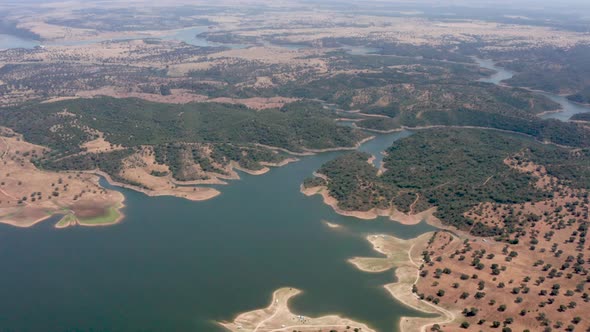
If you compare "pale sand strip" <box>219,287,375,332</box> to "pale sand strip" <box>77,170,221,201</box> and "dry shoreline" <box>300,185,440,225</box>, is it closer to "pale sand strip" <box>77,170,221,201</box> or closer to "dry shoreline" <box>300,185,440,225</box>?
"dry shoreline" <box>300,185,440,225</box>

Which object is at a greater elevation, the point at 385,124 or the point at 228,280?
the point at 385,124

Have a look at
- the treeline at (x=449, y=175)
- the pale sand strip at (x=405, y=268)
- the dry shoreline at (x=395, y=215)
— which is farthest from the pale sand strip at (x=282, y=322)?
the treeline at (x=449, y=175)

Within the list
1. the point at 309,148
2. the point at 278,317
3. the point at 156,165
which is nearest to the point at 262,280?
the point at 278,317

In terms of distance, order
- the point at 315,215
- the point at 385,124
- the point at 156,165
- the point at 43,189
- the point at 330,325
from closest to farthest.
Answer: the point at 330,325 → the point at 315,215 → the point at 43,189 → the point at 156,165 → the point at 385,124

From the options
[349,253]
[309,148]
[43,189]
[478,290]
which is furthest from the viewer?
[309,148]

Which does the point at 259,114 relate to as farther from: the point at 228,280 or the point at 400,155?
the point at 228,280

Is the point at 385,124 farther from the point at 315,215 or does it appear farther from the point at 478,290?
the point at 478,290

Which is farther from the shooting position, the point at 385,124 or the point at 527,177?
the point at 385,124

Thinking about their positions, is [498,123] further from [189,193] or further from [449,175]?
[189,193]

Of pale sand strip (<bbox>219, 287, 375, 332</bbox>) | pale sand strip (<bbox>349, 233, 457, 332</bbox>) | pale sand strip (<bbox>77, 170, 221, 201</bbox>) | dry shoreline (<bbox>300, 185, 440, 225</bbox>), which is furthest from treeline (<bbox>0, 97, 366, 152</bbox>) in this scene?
pale sand strip (<bbox>219, 287, 375, 332</bbox>)
